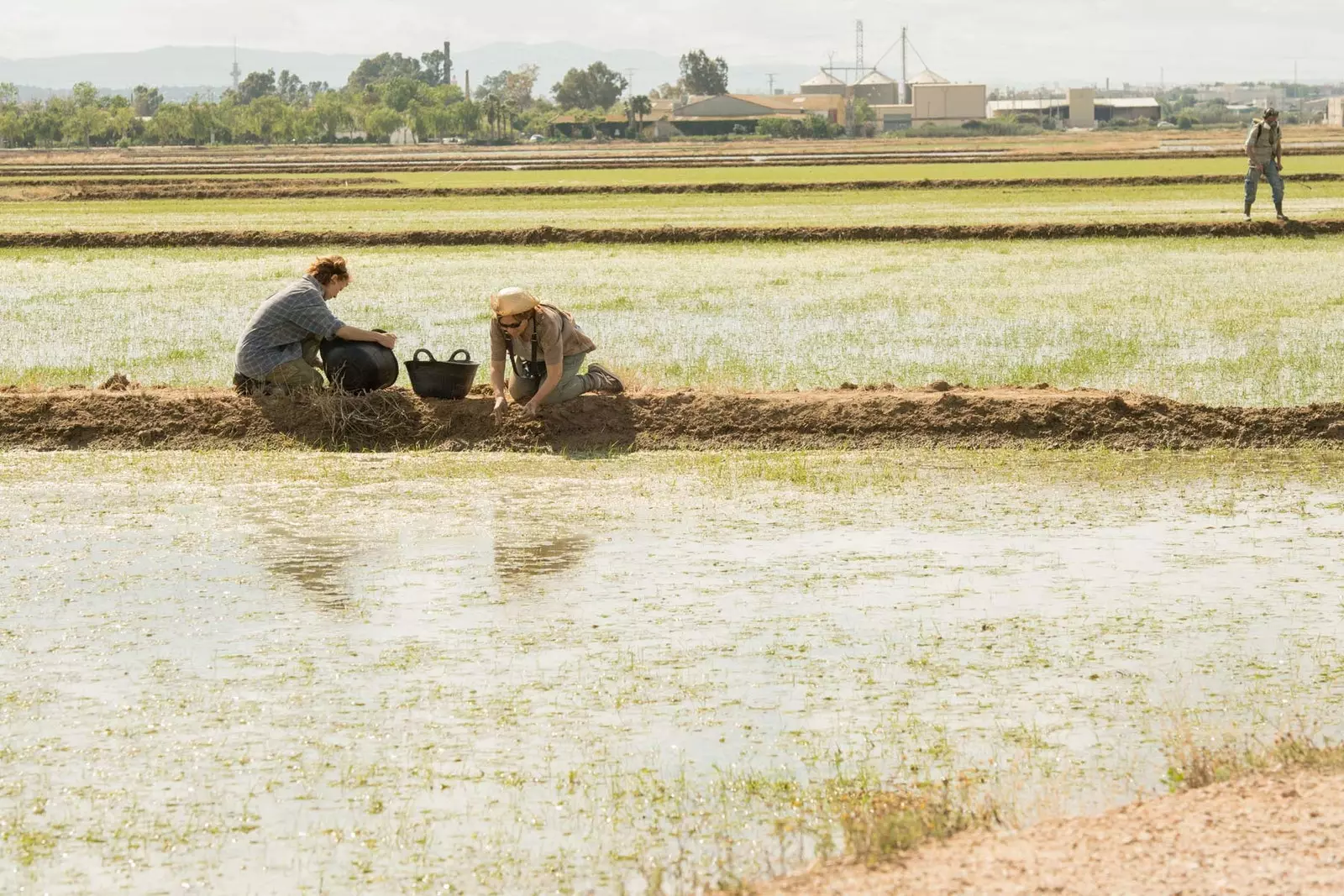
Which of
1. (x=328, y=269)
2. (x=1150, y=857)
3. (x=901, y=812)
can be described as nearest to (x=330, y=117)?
(x=328, y=269)

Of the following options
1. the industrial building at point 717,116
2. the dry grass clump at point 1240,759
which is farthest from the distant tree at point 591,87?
the dry grass clump at point 1240,759

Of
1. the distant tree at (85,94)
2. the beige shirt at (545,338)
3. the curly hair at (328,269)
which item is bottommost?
the beige shirt at (545,338)

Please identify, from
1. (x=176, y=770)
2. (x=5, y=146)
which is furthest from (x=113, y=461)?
(x=5, y=146)

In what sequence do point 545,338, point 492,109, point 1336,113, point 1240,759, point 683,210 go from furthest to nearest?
point 1336,113 < point 492,109 < point 683,210 < point 545,338 < point 1240,759

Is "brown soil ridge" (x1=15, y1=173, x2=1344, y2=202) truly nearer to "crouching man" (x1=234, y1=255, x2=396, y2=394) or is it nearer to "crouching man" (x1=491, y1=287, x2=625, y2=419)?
"crouching man" (x1=234, y1=255, x2=396, y2=394)

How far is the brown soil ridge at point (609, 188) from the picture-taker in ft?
123

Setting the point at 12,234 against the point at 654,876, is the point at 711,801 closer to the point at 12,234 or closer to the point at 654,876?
the point at 654,876

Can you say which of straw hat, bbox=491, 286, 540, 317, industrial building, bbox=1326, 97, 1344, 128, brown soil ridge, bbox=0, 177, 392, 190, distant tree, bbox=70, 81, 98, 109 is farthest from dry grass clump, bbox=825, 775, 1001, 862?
industrial building, bbox=1326, 97, 1344, 128

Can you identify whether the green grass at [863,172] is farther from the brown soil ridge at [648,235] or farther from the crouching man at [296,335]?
the crouching man at [296,335]

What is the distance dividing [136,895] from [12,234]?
79.4ft

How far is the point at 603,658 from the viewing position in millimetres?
5797

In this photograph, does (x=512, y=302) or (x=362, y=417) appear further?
(x=362, y=417)

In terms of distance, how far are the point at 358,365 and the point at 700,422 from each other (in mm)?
2135

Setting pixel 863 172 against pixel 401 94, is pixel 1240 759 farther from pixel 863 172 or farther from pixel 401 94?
pixel 401 94
